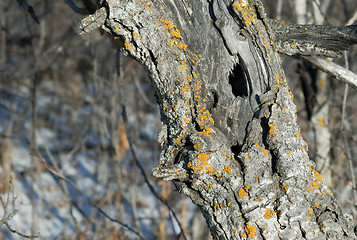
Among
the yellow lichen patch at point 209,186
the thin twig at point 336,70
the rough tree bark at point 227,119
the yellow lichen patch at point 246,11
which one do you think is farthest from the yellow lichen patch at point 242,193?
the thin twig at point 336,70

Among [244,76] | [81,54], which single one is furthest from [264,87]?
[81,54]

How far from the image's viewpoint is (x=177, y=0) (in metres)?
1.53

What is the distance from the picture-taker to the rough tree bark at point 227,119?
143cm

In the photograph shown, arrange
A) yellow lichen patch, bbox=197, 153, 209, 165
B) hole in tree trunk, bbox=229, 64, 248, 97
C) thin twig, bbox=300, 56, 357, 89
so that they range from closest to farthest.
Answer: yellow lichen patch, bbox=197, 153, 209, 165, hole in tree trunk, bbox=229, 64, 248, 97, thin twig, bbox=300, 56, 357, 89

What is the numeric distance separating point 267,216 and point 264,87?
1.59 feet

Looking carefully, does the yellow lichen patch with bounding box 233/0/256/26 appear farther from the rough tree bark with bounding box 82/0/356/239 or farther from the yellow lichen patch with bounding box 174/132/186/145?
the yellow lichen patch with bounding box 174/132/186/145

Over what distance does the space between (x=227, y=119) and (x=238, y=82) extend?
18 centimetres

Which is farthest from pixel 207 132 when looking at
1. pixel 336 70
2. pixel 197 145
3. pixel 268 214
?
pixel 336 70

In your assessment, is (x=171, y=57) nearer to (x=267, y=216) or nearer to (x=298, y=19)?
(x=267, y=216)

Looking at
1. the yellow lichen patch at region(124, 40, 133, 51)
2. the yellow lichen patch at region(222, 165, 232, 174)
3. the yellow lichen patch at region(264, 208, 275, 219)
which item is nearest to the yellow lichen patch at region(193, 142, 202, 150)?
the yellow lichen patch at region(222, 165, 232, 174)

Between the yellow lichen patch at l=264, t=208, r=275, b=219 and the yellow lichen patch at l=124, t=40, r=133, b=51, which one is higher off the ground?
the yellow lichen patch at l=124, t=40, r=133, b=51

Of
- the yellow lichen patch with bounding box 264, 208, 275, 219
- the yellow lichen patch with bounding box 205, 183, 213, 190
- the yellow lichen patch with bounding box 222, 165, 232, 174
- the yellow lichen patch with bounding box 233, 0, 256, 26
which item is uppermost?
the yellow lichen patch with bounding box 233, 0, 256, 26

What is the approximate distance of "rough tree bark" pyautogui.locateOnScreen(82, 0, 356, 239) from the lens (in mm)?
1435

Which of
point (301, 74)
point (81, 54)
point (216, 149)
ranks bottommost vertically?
point (216, 149)
